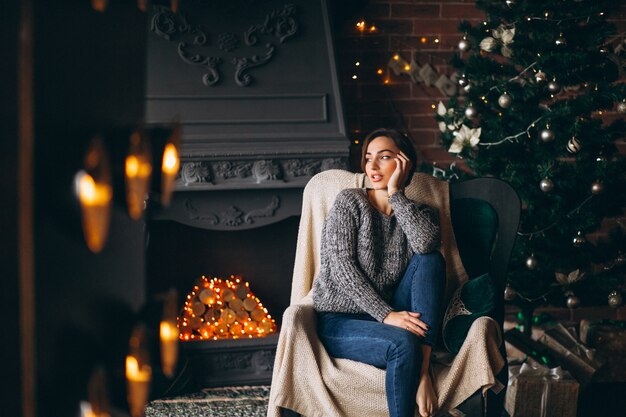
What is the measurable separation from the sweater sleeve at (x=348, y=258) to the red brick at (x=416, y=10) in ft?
5.36

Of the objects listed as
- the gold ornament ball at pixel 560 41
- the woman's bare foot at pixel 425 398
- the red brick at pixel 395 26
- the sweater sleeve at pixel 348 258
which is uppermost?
the red brick at pixel 395 26

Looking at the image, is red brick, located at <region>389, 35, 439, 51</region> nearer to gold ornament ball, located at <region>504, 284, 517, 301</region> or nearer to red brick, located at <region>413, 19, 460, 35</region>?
red brick, located at <region>413, 19, 460, 35</region>

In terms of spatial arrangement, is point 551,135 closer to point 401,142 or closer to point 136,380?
point 401,142

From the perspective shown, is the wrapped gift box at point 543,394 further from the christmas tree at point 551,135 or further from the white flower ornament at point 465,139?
the white flower ornament at point 465,139

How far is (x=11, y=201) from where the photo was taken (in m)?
0.72

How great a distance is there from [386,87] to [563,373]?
65.5 inches

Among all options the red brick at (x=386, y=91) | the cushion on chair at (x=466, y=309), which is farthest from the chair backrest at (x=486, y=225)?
the red brick at (x=386, y=91)

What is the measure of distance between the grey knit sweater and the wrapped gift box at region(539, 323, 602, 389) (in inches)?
45.3

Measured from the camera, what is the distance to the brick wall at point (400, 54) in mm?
4047

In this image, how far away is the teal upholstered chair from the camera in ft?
9.50

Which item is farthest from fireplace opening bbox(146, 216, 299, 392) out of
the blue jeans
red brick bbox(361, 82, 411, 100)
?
the blue jeans

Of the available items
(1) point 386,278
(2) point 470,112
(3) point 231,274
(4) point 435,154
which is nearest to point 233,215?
(3) point 231,274

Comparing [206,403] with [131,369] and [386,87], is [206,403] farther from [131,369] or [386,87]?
[131,369]

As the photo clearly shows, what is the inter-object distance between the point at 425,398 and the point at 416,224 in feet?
1.92
